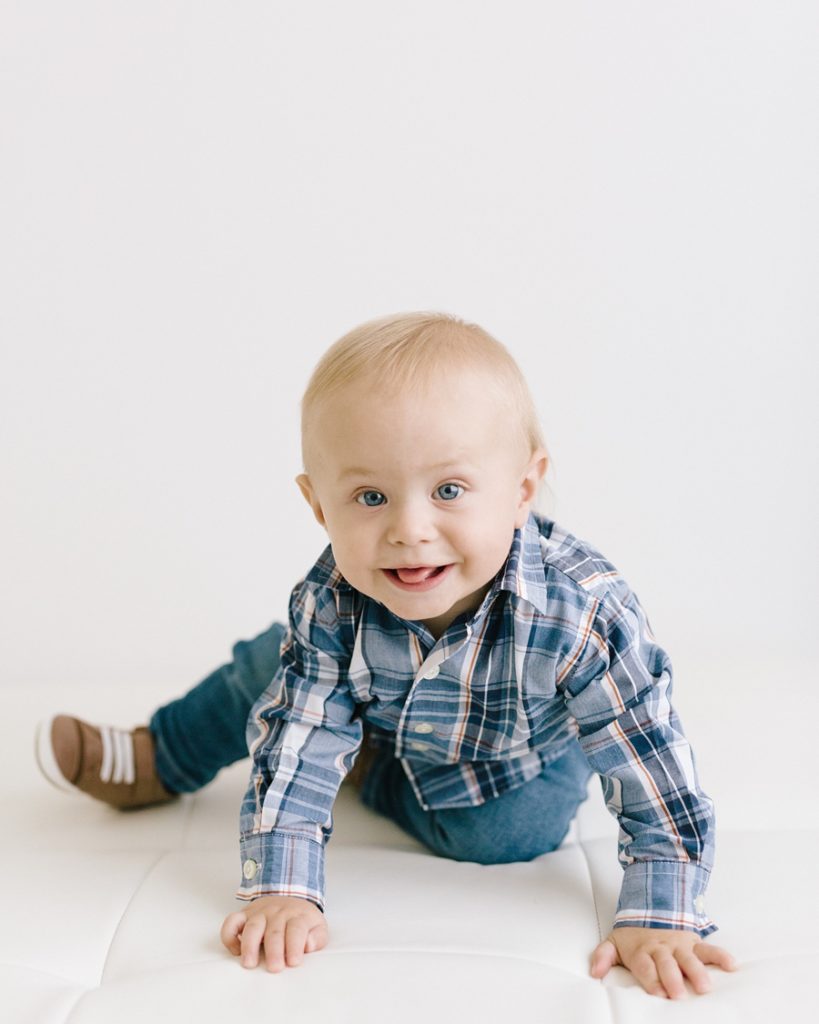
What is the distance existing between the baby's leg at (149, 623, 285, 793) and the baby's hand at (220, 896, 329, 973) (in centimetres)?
33

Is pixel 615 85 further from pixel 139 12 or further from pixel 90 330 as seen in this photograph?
pixel 90 330

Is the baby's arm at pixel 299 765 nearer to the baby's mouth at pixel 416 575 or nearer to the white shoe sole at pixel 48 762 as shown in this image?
the baby's mouth at pixel 416 575

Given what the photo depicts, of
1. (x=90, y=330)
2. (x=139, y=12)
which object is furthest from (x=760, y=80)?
(x=90, y=330)

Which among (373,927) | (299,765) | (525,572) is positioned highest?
(525,572)

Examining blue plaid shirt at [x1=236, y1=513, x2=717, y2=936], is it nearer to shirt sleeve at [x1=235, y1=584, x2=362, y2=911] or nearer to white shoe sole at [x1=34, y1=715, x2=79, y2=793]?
shirt sleeve at [x1=235, y1=584, x2=362, y2=911]

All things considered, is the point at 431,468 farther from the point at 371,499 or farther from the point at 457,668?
the point at 457,668

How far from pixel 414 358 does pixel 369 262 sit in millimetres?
861

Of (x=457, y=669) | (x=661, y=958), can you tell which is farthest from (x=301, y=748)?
(x=661, y=958)

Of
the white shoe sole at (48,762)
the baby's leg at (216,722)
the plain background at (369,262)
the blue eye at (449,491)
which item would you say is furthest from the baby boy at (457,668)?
the plain background at (369,262)

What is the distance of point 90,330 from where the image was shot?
1896mm

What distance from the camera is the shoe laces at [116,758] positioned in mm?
1406

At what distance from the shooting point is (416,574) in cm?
108

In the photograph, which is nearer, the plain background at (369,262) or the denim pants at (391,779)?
the denim pants at (391,779)

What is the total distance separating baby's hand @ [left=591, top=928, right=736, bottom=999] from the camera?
0.99 m
